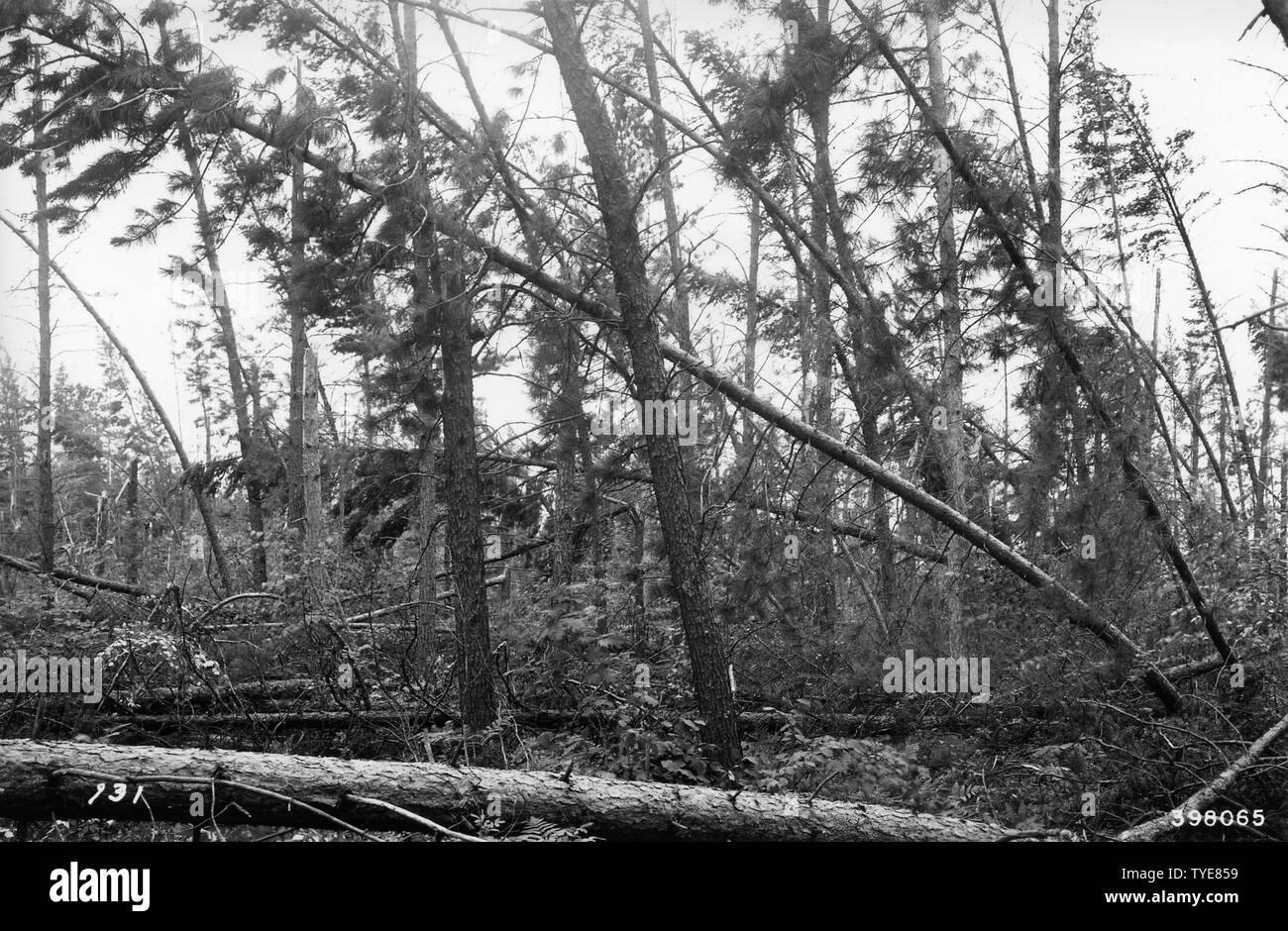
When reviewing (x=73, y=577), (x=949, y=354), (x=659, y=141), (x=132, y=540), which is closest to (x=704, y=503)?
(x=949, y=354)

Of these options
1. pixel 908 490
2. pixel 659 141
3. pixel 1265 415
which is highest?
pixel 659 141

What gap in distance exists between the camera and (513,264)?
7141 millimetres

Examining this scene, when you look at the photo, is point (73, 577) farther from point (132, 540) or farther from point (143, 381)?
point (132, 540)

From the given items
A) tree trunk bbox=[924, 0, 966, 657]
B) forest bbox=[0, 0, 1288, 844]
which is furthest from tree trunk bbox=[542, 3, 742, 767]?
tree trunk bbox=[924, 0, 966, 657]

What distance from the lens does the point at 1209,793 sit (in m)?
5.17

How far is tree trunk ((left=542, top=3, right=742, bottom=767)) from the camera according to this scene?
6668 mm

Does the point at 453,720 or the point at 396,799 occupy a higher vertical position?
the point at 396,799

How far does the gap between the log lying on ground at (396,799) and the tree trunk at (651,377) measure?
1.63 metres

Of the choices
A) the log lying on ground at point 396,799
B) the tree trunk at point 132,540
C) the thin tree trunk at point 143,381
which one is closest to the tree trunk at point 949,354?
the log lying on ground at point 396,799

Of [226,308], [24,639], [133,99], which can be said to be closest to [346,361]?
[226,308]

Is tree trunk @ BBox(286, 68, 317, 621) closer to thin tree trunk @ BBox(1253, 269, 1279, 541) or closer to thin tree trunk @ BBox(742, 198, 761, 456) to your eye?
thin tree trunk @ BBox(742, 198, 761, 456)

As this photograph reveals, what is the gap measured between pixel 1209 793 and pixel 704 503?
579 centimetres
